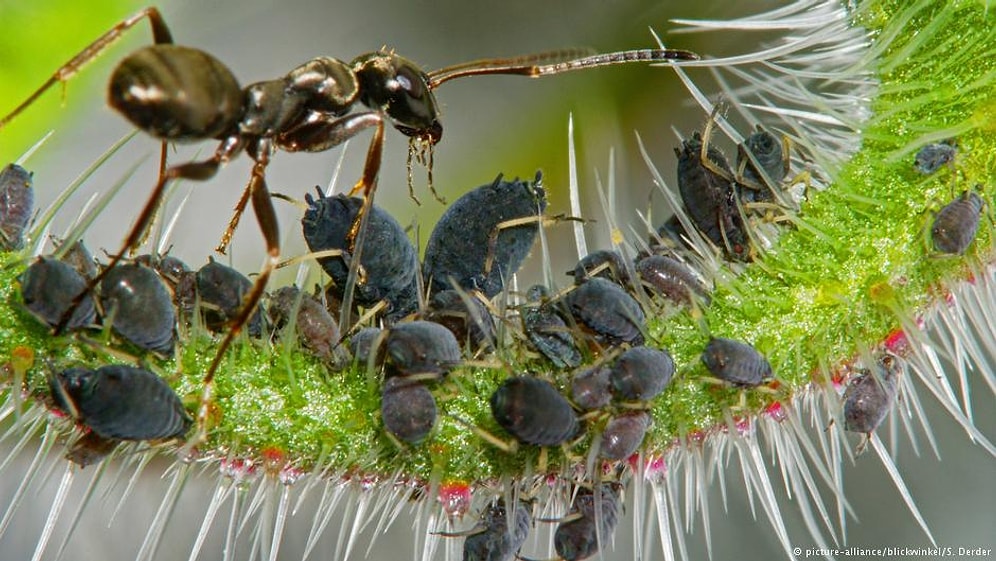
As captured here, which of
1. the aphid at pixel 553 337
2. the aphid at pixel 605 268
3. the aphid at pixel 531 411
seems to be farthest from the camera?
the aphid at pixel 605 268

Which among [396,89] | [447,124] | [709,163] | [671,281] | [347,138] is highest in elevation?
[447,124]

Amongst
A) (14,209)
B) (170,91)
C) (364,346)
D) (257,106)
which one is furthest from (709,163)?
(14,209)

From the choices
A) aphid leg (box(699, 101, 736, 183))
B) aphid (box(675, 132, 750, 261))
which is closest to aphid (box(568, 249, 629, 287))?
aphid (box(675, 132, 750, 261))

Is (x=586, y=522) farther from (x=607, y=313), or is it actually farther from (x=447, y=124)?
(x=447, y=124)

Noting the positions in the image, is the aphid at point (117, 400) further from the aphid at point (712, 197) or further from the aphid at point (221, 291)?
the aphid at point (712, 197)

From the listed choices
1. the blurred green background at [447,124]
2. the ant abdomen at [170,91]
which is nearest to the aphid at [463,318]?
the ant abdomen at [170,91]
